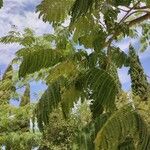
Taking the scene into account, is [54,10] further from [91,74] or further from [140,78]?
[140,78]

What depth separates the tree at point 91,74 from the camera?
376 cm

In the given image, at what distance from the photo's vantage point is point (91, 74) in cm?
432

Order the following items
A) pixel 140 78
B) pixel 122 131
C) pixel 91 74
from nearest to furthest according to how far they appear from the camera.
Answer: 1. pixel 122 131
2. pixel 91 74
3. pixel 140 78

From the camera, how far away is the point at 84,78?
14.4 feet

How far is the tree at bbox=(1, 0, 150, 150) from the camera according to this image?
3760 millimetres

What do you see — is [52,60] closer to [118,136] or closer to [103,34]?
[103,34]

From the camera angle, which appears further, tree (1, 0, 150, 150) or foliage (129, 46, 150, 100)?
foliage (129, 46, 150, 100)

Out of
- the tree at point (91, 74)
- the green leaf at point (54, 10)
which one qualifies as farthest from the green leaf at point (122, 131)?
the green leaf at point (54, 10)

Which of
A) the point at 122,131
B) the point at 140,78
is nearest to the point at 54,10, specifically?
the point at 122,131

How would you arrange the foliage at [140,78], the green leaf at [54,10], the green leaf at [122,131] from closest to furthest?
1. the green leaf at [122,131]
2. the green leaf at [54,10]
3. the foliage at [140,78]

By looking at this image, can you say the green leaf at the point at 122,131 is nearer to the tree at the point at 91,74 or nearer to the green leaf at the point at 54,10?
the tree at the point at 91,74

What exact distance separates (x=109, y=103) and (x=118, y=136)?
1.72ft

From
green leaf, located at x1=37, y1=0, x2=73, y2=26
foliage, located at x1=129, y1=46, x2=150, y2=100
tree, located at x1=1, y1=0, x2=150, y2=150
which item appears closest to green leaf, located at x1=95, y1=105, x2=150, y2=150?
tree, located at x1=1, y1=0, x2=150, y2=150

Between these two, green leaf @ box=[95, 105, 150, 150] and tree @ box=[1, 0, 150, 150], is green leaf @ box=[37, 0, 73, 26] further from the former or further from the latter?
green leaf @ box=[95, 105, 150, 150]
